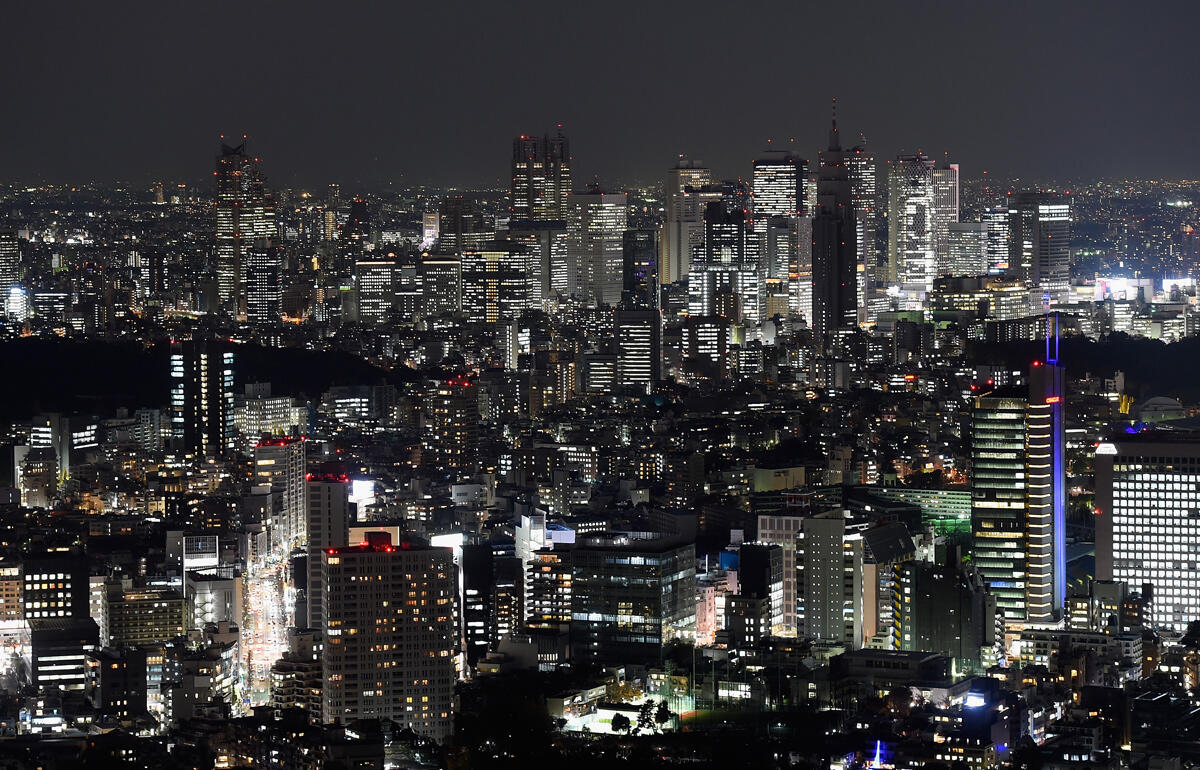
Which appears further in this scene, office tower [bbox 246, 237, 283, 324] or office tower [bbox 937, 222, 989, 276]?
office tower [bbox 937, 222, 989, 276]

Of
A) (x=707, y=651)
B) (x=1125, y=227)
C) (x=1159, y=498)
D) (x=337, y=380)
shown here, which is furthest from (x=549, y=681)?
(x=1125, y=227)

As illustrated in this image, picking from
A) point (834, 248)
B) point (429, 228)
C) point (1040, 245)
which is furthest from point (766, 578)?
point (429, 228)

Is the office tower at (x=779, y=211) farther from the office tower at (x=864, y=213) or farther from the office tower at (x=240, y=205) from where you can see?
the office tower at (x=240, y=205)

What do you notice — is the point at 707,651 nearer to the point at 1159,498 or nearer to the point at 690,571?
the point at 690,571

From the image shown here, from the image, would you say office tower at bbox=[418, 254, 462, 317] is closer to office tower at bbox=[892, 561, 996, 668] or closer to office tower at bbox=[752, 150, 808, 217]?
office tower at bbox=[752, 150, 808, 217]

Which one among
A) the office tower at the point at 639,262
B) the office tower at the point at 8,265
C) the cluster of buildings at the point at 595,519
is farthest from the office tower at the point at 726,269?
the office tower at the point at 8,265

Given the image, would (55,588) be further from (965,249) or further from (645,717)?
(965,249)

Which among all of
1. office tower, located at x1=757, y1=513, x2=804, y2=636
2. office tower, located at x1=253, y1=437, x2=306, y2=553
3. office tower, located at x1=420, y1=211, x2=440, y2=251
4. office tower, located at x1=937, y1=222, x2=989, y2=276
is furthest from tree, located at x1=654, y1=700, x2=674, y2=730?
office tower, located at x1=420, y1=211, x2=440, y2=251
